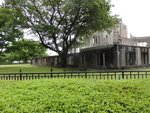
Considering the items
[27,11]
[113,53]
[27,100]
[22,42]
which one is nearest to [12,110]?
[27,100]

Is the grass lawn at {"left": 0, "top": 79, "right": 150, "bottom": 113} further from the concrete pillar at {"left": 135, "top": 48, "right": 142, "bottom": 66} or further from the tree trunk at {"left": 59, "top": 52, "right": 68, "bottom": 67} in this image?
the tree trunk at {"left": 59, "top": 52, "right": 68, "bottom": 67}

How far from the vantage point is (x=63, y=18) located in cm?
2492

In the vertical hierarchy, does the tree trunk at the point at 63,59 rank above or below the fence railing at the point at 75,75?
above

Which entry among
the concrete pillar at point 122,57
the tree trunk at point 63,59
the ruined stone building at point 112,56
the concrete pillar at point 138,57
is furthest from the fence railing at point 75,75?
the tree trunk at point 63,59

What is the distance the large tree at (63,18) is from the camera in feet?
Answer: 75.5

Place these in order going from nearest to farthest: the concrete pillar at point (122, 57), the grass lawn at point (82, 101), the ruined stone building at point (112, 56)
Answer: the grass lawn at point (82, 101)
the ruined stone building at point (112, 56)
the concrete pillar at point (122, 57)

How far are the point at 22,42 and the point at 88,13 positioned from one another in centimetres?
926

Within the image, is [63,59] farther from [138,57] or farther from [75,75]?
[75,75]

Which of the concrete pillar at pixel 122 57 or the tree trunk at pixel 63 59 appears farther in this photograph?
the tree trunk at pixel 63 59

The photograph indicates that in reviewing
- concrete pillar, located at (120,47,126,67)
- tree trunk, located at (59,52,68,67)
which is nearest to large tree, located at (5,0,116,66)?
tree trunk, located at (59,52,68,67)

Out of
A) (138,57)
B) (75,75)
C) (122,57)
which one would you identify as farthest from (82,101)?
(138,57)

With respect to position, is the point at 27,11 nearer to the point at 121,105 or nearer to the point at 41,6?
the point at 41,6

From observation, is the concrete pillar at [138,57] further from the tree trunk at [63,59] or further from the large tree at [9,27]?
the large tree at [9,27]

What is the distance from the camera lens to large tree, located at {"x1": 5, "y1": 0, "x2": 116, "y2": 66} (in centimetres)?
2300
